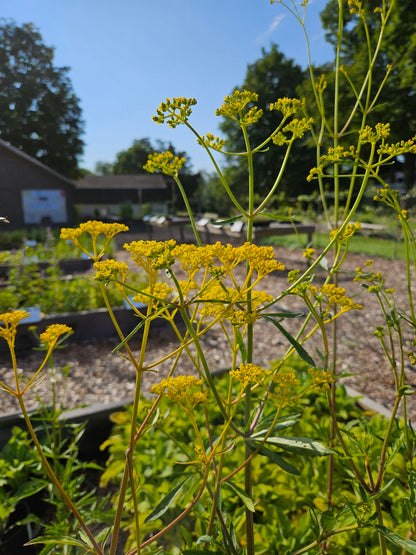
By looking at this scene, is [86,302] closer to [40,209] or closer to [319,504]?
[319,504]

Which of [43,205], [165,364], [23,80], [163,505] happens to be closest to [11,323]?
[163,505]

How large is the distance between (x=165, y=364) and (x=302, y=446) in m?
2.27

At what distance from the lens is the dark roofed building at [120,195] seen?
18516 mm

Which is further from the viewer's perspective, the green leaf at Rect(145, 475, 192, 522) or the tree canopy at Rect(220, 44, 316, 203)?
the tree canopy at Rect(220, 44, 316, 203)

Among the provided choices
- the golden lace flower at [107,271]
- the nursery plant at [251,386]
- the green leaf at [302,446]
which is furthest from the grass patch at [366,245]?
the golden lace flower at [107,271]

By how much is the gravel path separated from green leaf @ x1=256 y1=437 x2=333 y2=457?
4.41ft

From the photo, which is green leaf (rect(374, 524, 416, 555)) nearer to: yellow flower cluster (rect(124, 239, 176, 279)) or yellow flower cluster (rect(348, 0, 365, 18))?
yellow flower cluster (rect(124, 239, 176, 279))

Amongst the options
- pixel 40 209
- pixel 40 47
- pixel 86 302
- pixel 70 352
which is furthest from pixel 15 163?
pixel 70 352

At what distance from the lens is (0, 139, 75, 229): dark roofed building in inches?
453

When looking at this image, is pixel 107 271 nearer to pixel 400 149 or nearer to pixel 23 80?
pixel 400 149

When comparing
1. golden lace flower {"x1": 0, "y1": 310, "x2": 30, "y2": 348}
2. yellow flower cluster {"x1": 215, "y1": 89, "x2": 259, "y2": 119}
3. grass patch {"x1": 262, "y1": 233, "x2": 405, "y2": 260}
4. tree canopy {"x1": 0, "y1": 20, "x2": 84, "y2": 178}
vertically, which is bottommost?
grass patch {"x1": 262, "y1": 233, "x2": 405, "y2": 260}

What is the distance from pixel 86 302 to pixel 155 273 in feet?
11.1

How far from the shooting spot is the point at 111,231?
1.90ft

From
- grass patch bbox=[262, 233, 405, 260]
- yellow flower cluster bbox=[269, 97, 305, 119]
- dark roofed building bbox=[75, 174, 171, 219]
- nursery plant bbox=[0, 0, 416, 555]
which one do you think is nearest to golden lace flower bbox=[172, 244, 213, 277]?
nursery plant bbox=[0, 0, 416, 555]
